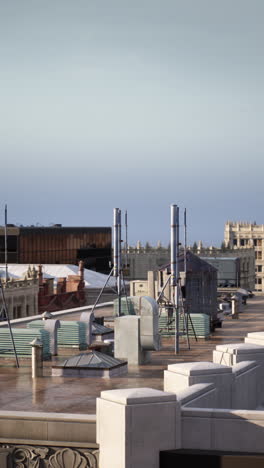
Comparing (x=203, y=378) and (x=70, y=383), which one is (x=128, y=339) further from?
(x=203, y=378)

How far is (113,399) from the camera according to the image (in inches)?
1042

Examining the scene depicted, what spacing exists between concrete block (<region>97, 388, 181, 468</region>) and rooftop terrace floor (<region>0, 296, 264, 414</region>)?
467 cm

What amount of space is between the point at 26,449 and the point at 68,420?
1.77 m

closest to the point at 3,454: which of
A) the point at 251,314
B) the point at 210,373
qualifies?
the point at 210,373

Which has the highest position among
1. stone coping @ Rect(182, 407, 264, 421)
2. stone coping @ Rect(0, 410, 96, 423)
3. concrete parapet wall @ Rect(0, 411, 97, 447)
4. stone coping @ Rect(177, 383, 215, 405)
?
stone coping @ Rect(177, 383, 215, 405)

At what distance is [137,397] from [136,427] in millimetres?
826

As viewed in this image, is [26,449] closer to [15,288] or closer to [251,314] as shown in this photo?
[251,314]

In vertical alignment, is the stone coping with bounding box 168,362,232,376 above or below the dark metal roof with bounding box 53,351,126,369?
above

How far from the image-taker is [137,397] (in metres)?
26.4

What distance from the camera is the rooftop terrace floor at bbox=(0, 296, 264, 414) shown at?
108 feet

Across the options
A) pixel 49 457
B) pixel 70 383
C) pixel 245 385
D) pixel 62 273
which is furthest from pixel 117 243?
pixel 62 273

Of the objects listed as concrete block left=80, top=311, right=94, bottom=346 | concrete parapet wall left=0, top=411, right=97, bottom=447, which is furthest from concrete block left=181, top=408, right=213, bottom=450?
concrete block left=80, top=311, right=94, bottom=346

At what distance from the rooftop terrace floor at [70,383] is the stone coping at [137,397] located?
191 inches

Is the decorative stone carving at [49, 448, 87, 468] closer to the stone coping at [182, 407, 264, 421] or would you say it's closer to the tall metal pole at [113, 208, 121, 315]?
the stone coping at [182, 407, 264, 421]
